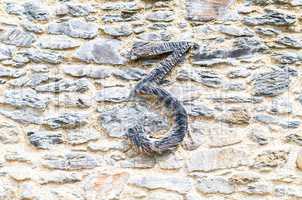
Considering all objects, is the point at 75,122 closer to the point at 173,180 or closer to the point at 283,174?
the point at 173,180

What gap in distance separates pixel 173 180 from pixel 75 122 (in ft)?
2.04

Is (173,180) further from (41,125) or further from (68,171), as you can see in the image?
(41,125)

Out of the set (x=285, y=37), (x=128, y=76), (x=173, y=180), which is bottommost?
(x=173, y=180)

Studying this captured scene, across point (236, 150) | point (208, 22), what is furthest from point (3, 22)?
point (236, 150)

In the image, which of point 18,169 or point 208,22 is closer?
point 18,169

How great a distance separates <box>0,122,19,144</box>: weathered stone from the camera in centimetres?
277

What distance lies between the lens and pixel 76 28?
9.61ft

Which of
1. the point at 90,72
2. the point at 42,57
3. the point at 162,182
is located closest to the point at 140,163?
the point at 162,182

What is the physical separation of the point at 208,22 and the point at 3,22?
3.83ft

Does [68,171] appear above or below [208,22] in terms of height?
below

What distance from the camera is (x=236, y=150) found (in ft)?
9.09

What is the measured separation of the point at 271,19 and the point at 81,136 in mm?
1258

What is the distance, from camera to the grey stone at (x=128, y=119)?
109 inches

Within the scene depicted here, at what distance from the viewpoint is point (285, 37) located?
290cm
